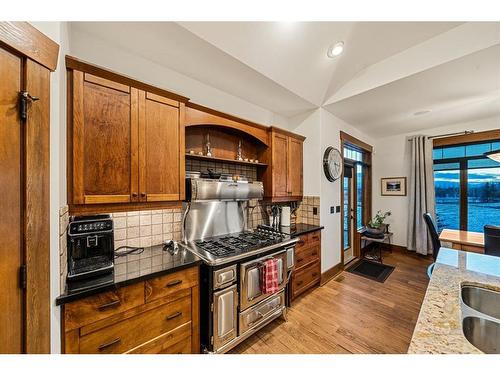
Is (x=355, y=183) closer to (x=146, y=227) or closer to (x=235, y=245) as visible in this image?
(x=235, y=245)

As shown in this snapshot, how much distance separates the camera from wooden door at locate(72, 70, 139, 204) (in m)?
1.24

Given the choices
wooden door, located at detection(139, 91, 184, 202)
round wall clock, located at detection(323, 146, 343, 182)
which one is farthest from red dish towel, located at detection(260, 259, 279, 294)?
round wall clock, located at detection(323, 146, 343, 182)

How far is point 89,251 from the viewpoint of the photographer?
4.11 feet

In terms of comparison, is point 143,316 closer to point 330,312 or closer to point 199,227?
point 199,227

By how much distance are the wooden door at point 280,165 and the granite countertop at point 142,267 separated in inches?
56.5

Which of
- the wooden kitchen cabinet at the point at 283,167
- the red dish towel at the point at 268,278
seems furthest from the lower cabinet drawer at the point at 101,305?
the wooden kitchen cabinet at the point at 283,167

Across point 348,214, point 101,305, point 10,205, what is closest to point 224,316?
point 101,305

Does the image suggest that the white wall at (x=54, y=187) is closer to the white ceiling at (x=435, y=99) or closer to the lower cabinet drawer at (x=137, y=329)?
the lower cabinet drawer at (x=137, y=329)

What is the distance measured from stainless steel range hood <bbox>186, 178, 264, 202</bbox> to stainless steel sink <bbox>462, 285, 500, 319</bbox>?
5.83 feet

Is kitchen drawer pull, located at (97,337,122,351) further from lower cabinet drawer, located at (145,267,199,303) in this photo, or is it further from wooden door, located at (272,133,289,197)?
wooden door, located at (272,133,289,197)

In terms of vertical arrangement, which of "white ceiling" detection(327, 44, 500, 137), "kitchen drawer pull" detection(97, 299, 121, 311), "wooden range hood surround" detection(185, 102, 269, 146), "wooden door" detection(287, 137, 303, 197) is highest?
"white ceiling" detection(327, 44, 500, 137)

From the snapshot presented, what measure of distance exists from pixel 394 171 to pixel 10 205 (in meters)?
5.64

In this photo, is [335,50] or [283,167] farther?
[283,167]

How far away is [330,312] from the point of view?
2.21 meters
